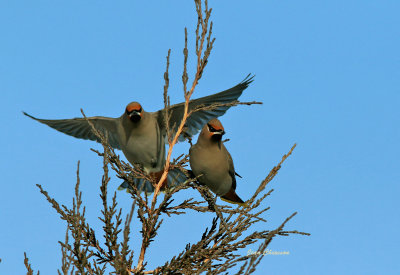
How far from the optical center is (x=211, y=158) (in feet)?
19.8

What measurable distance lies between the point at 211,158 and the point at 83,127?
145 inches

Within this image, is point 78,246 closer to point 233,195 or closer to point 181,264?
point 181,264

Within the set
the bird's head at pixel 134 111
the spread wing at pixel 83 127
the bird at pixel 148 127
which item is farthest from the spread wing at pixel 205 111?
the spread wing at pixel 83 127

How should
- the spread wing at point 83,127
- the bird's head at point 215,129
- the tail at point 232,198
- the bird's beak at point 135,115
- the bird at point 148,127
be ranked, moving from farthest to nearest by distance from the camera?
the spread wing at point 83,127 → the bird at point 148,127 → the bird's beak at point 135,115 → the tail at point 232,198 → the bird's head at point 215,129

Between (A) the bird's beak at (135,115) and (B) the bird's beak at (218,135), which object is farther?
(A) the bird's beak at (135,115)

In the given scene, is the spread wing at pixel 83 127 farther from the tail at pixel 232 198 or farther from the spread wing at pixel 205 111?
the tail at pixel 232 198

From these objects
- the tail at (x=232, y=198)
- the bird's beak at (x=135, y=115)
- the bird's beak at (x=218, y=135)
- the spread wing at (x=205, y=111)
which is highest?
the spread wing at (x=205, y=111)

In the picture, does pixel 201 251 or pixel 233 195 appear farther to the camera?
pixel 233 195

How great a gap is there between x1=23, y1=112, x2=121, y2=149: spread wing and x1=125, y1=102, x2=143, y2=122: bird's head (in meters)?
0.99

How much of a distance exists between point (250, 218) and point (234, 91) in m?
2.76

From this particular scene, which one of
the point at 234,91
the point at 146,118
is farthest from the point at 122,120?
the point at 234,91

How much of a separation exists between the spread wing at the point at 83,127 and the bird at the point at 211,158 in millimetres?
2477

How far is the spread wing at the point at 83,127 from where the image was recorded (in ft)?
27.2

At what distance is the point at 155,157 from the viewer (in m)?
7.55
